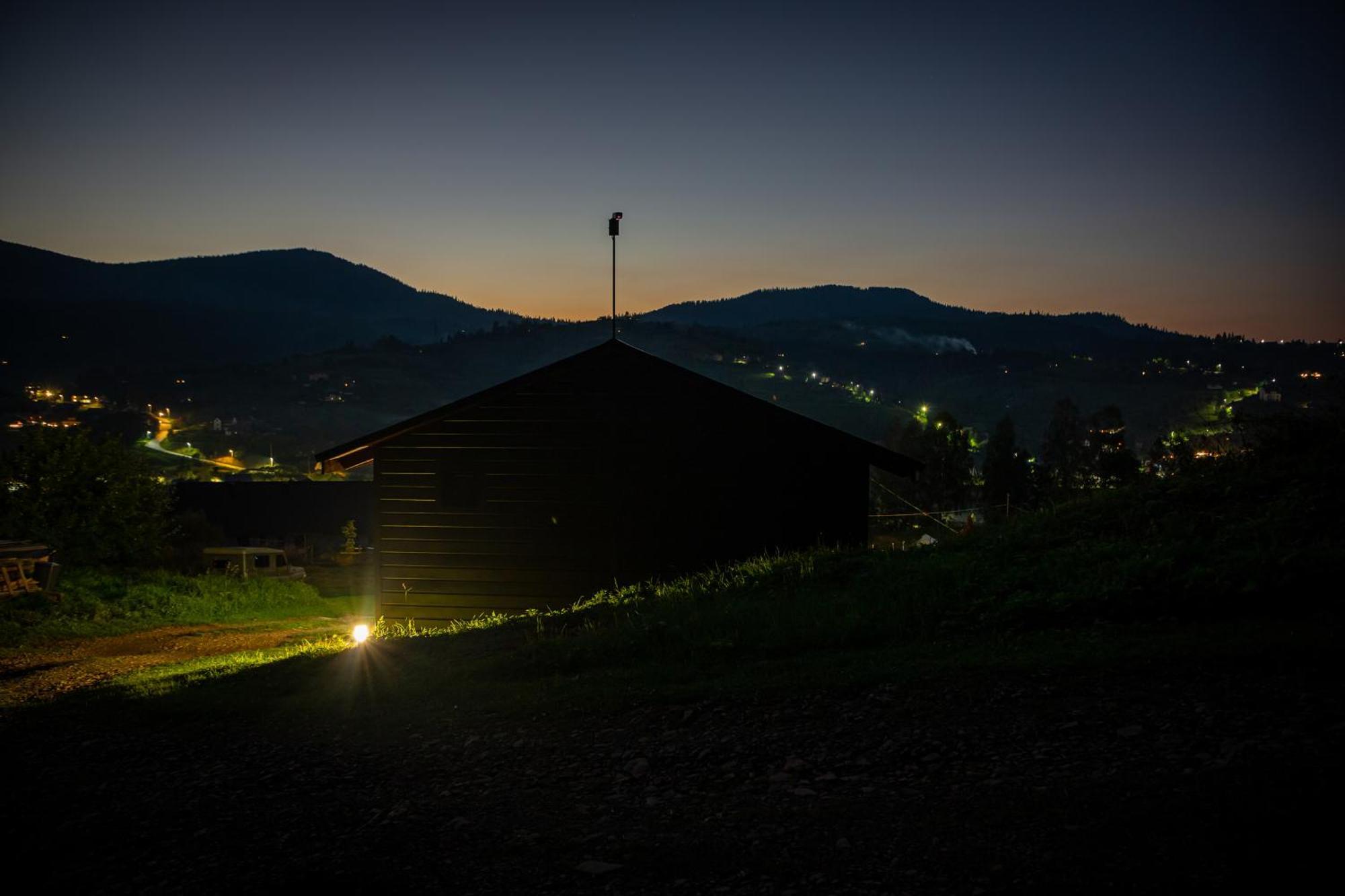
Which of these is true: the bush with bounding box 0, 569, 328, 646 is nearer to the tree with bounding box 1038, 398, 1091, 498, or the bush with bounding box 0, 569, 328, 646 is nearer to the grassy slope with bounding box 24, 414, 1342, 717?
the grassy slope with bounding box 24, 414, 1342, 717

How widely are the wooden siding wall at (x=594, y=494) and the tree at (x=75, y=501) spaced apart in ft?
42.4

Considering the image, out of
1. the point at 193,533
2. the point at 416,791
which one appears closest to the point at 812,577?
the point at 416,791

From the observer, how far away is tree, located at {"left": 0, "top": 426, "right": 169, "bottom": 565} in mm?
24406

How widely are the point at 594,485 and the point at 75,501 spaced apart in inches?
681

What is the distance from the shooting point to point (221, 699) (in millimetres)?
10078

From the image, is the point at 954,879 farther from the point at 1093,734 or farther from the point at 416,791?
the point at 416,791

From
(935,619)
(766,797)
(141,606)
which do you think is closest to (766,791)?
(766,797)

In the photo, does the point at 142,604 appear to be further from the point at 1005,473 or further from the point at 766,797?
the point at 1005,473

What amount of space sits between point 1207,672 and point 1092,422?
278ft

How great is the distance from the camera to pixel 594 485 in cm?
1736

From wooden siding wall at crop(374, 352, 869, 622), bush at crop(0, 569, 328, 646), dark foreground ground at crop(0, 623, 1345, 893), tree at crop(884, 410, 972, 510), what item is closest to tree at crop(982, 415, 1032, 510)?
tree at crop(884, 410, 972, 510)

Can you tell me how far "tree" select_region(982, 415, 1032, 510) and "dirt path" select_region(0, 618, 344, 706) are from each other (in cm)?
5420

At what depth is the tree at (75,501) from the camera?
24.4m

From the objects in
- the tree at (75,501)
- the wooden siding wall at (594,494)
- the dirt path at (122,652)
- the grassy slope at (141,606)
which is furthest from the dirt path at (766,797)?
the tree at (75,501)
